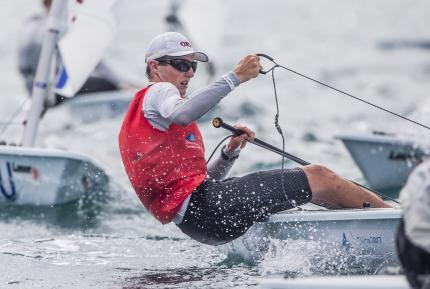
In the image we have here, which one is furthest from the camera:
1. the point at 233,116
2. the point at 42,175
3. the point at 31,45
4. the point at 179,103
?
the point at 233,116

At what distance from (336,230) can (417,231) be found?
1.29 m

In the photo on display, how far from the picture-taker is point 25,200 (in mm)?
6277

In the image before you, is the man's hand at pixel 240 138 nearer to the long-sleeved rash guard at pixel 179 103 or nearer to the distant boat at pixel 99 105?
the long-sleeved rash guard at pixel 179 103

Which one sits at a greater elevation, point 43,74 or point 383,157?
point 43,74

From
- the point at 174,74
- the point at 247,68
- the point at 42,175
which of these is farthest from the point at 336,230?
the point at 42,175

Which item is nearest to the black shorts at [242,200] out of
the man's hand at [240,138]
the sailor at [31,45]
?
the man's hand at [240,138]

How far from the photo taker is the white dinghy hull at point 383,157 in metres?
6.59

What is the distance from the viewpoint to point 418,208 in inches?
119

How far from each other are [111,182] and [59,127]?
3.76 m

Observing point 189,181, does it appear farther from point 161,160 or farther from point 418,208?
point 418,208

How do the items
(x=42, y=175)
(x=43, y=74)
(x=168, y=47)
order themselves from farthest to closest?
1. (x=43, y=74)
2. (x=42, y=175)
3. (x=168, y=47)

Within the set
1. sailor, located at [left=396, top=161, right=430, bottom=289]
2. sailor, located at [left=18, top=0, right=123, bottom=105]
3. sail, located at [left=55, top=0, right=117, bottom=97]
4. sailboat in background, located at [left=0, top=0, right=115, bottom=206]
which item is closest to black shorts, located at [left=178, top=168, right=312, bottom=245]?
sailor, located at [left=396, top=161, right=430, bottom=289]

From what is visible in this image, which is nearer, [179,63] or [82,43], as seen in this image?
[179,63]

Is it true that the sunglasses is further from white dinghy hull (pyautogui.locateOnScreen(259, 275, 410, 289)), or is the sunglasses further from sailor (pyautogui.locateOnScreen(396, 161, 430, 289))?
sailor (pyautogui.locateOnScreen(396, 161, 430, 289))
